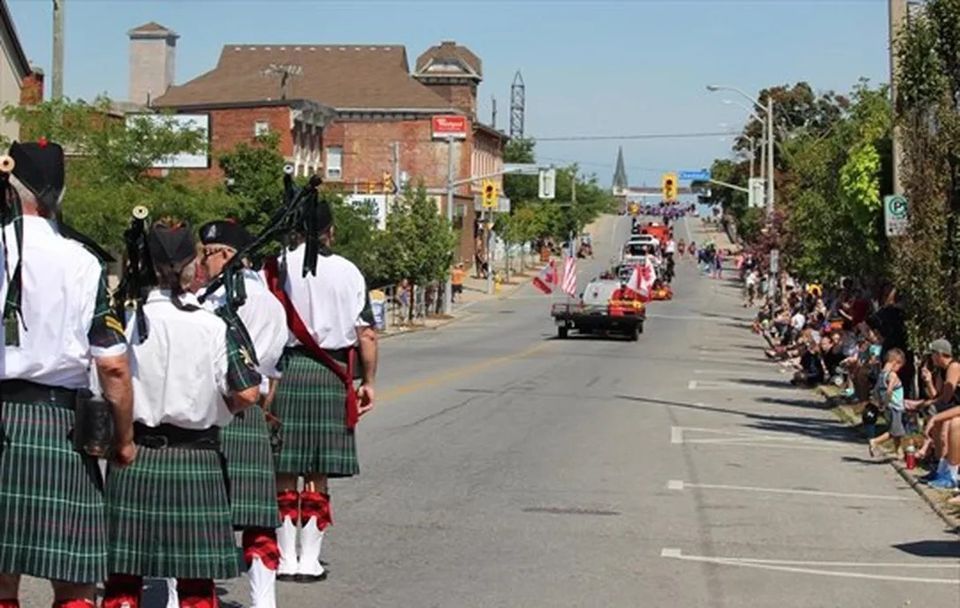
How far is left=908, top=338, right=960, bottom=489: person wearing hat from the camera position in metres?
14.5

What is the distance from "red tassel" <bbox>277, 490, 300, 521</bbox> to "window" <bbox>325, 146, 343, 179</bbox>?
8417 centimetres

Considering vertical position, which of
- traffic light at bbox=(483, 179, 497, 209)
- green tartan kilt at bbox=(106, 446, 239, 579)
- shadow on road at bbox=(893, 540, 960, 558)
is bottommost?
shadow on road at bbox=(893, 540, 960, 558)

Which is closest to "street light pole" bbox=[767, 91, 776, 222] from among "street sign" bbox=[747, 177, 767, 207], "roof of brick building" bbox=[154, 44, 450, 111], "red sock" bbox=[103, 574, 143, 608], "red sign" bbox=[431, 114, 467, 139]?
"street sign" bbox=[747, 177, 767, 207]

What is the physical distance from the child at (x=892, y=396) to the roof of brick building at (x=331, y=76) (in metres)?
70.0

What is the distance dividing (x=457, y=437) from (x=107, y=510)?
38.3ft

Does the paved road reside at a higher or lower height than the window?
lower

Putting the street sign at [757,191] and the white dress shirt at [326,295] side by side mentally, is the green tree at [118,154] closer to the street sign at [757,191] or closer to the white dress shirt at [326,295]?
the white dress shirt at [326,295]

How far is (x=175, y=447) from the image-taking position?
6699mm

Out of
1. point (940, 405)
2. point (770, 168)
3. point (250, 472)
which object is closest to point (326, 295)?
point (250, 472)

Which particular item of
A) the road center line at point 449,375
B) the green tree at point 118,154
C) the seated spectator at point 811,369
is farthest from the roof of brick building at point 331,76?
the seated spectator at point 811,369

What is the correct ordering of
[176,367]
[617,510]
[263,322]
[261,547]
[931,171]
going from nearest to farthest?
[176,367] → [261,547] → [263,322] → [617,510] → [931,171]

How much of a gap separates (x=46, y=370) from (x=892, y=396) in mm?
13367

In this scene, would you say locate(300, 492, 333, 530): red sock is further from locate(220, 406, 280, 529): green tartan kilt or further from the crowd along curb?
the crowd along curb

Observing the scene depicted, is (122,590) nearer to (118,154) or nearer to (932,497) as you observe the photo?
(932,497)
